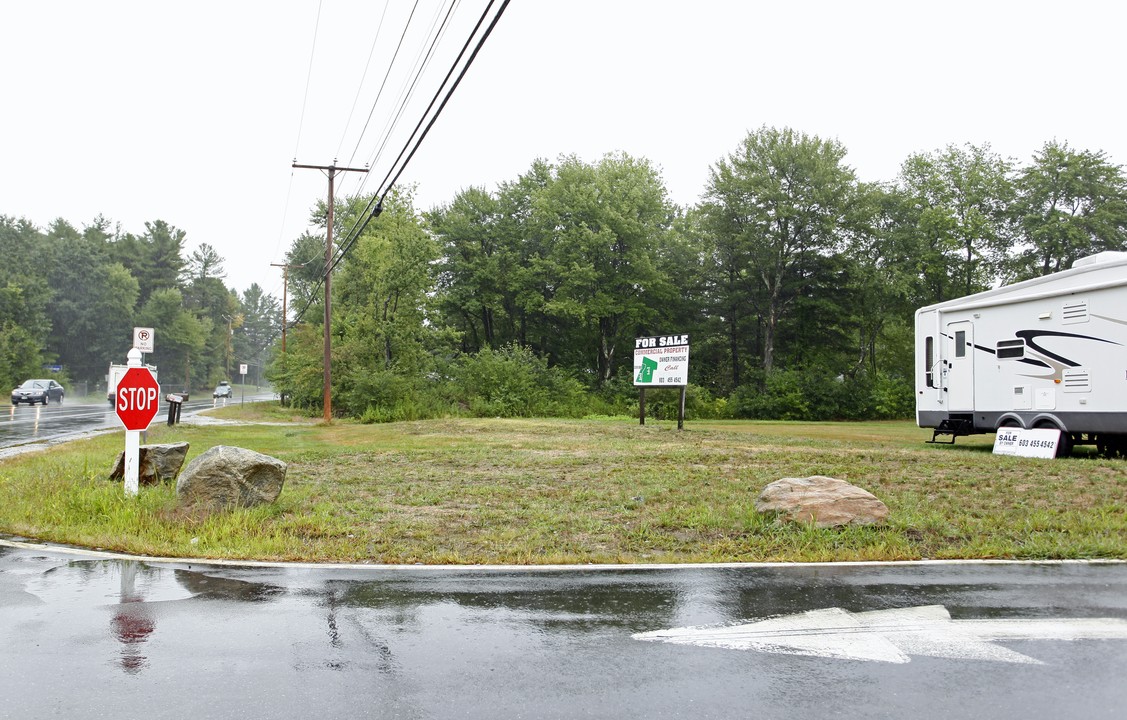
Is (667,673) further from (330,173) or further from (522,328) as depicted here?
(522,328)

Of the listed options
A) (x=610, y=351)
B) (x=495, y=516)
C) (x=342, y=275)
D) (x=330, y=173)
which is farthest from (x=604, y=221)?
(x=495, y=516)

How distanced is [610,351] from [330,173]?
71.5 feet

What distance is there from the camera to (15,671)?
4070 mm

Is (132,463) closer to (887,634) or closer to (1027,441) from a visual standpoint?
(887,634)

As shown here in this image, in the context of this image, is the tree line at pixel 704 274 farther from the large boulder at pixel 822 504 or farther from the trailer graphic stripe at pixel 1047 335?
the large boulder at pixel 822 504

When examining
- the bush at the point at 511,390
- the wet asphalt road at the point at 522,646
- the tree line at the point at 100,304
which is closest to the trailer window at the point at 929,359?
the wet asphalt road at the point at 522,646

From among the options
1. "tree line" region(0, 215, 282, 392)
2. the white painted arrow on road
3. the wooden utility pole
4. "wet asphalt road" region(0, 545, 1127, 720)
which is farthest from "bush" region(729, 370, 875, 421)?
"tree line" region(0, 215, 282, 392)

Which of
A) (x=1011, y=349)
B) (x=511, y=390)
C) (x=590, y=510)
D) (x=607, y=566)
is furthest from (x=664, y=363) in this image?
(x=607, y=566)

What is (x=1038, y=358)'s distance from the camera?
48.2ft

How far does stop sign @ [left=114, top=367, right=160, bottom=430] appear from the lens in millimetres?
9008

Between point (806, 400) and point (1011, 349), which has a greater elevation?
point (1011, 349)

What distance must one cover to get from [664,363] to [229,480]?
15838 mm

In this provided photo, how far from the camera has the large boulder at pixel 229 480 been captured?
840 centimetres

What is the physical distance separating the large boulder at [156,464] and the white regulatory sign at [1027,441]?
46.2ft
